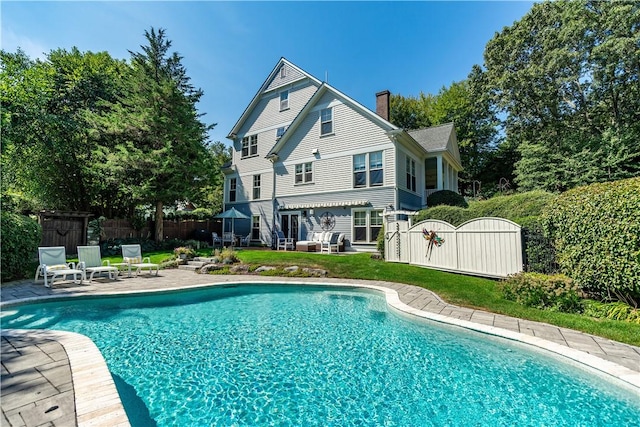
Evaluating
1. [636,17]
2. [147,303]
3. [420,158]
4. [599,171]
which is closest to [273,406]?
[147,303]

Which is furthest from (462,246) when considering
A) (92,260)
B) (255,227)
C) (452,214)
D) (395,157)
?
(255,227)

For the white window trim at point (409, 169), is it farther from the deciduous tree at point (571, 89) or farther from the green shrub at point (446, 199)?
the deciduous tree at point (571, 89)

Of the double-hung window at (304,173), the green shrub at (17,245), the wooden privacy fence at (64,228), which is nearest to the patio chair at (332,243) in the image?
the double-hung window at (304,173)

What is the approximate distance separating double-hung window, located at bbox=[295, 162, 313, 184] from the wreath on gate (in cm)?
909

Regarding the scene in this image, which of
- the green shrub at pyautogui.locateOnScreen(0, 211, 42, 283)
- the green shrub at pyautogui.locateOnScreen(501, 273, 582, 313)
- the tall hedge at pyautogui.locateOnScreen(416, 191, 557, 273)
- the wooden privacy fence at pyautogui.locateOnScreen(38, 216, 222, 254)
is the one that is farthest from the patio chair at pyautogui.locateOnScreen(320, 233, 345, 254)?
the green shrub at pyautogui.locateOnScreen(0, 211, 42, 283)

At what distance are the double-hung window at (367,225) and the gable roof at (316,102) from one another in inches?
188

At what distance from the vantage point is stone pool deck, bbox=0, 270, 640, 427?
263cm

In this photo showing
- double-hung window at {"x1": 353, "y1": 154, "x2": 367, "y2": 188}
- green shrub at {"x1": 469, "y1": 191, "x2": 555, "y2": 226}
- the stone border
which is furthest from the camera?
double-hung window at {"x1": 353, "y1": 154, "x2": 367, "y2": 188}

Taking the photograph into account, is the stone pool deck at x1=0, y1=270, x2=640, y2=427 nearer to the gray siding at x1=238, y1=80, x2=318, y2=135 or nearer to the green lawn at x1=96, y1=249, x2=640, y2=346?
the green lawn at x1=96, y1=249, x2=640, y2=346

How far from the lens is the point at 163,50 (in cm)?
2059

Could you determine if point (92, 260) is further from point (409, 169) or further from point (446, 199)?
point (446, 199)

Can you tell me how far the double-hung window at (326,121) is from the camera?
17.6m

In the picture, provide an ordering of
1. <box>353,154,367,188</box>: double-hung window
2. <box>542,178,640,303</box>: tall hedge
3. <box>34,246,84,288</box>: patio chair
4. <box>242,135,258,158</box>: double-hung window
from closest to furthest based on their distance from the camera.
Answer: <box>542,178,640,303</box>: tall hedge, <box>34,246,84,288</box>: patio chair, <box>353,154,367,188</box>: double-hung window, <box>242,135,258,158</box>: double-hung window

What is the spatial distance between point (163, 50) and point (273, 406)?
2483cm
